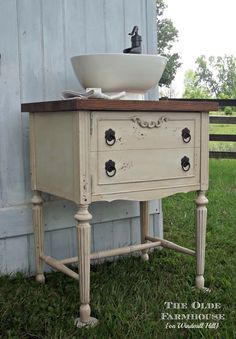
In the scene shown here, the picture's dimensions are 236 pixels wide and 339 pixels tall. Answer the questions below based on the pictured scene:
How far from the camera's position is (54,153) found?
1.71 meters

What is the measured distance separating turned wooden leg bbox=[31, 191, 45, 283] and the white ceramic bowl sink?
21.5 inches

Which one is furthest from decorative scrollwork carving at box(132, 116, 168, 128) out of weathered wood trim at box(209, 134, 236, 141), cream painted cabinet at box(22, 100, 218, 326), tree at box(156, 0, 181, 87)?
tree at box(156, 0, 181, 87)

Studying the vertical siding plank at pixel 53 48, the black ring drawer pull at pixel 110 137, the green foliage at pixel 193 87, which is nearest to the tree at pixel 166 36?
the green foliage at pixel 193 87

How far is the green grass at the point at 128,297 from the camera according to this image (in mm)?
1526

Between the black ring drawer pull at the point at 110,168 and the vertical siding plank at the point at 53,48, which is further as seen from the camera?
the vertical siding plank at the point at 53,48

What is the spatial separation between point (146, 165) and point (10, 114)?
70 cm

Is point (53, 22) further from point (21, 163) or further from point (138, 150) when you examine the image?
point (138, 150)

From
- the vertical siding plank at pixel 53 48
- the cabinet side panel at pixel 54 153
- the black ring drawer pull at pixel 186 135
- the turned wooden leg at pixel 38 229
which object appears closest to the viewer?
the cabinet side panel at pixel 54 153

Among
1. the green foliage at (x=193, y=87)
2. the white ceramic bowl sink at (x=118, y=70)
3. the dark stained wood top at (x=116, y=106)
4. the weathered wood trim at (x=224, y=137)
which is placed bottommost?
the weathered wood trim at (x=224, y=137)

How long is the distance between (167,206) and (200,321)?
1.83 m

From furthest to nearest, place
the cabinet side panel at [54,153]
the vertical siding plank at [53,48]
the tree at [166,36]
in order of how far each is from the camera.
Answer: the tree at [166,36] → the vertical siding plank at [53,48] → the cabinet side panel at [54,153]

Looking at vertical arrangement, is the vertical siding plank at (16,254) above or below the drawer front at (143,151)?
below

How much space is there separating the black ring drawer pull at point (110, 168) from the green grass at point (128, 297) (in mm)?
525

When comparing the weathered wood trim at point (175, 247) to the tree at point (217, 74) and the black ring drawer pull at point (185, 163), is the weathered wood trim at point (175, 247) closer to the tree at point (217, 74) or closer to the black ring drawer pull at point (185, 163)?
the black ring drawer pull at point (185, 163)
